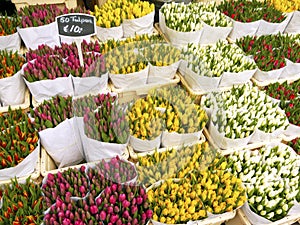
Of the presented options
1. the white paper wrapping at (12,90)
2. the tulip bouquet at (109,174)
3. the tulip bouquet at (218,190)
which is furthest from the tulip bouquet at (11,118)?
the tulip bouquet at (218,190)

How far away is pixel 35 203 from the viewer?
1.30 m

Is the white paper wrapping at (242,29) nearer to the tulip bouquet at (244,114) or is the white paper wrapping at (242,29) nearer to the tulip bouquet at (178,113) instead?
the tulip bouquet at (244,114)

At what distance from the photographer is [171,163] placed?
145 centimetres

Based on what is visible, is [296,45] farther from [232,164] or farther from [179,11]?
[232,164]

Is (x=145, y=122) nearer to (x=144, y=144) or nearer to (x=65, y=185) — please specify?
(x=144, y=144)

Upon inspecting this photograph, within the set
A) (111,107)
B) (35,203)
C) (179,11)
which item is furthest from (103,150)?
(179,11)

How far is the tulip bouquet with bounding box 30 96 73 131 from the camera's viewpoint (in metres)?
1.52

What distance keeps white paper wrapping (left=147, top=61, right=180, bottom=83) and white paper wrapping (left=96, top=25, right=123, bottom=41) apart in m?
0.45

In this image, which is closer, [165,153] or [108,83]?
[165,153]

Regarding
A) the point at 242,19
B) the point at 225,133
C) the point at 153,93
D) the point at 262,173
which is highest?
the point at 242,19

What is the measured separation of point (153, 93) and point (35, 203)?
803 mm

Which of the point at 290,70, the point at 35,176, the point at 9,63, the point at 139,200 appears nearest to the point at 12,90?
the point at 9,63

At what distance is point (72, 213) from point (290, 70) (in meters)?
1.74

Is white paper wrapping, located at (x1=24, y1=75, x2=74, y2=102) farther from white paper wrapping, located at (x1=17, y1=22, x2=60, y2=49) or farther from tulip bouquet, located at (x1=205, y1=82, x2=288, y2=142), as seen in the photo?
tulip bouquet, located at (x1=205, y1=82, x2=288, y2=142)
